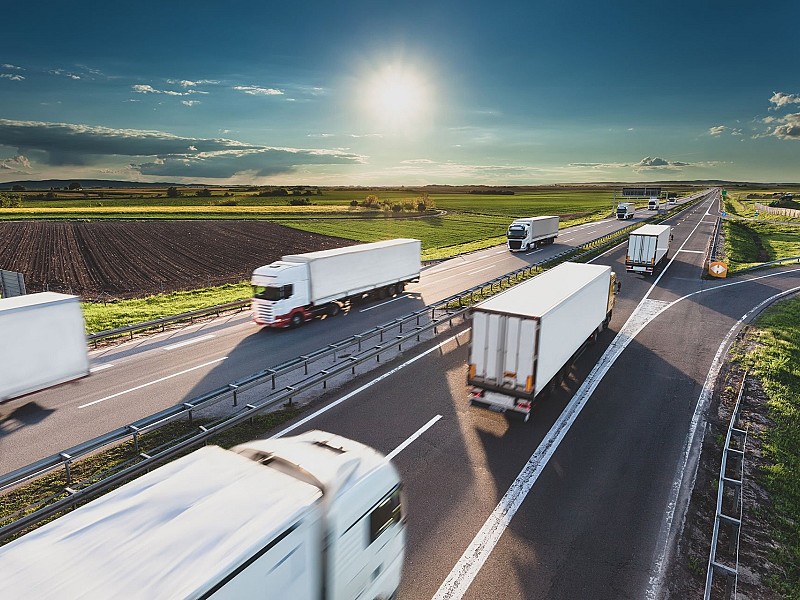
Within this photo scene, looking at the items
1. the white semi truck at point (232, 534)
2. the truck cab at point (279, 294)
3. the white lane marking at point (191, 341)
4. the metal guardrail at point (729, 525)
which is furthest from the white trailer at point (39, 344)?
the metal guardrail at point (729, 525)

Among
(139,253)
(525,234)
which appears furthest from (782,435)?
(139,253)

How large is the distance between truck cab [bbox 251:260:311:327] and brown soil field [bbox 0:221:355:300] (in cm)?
1452

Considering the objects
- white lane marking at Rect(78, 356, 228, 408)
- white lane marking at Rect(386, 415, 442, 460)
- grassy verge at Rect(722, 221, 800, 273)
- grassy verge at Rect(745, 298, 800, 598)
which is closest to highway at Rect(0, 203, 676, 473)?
white lane marking at Rect(78, 356, 228, 408)

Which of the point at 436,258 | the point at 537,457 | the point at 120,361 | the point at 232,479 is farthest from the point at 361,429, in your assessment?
the point at 436,258

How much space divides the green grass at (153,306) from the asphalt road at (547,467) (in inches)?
606

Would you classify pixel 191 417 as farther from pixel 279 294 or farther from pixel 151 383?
pixel 279 294

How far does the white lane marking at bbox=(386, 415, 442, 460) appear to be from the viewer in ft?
38.2

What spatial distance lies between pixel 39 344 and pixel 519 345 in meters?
14.5

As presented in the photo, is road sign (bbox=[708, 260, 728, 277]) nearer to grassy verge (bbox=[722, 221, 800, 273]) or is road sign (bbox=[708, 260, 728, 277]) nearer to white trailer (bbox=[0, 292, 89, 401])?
grassy verge (bbox=[722, 221, 800, 273])

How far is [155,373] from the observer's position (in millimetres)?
17391

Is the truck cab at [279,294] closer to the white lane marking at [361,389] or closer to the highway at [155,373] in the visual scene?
the highway at [155,373]

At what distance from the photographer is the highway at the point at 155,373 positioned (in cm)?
1327

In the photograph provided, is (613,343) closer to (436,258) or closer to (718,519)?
(718,519)

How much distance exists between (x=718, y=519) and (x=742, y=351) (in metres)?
13.5
